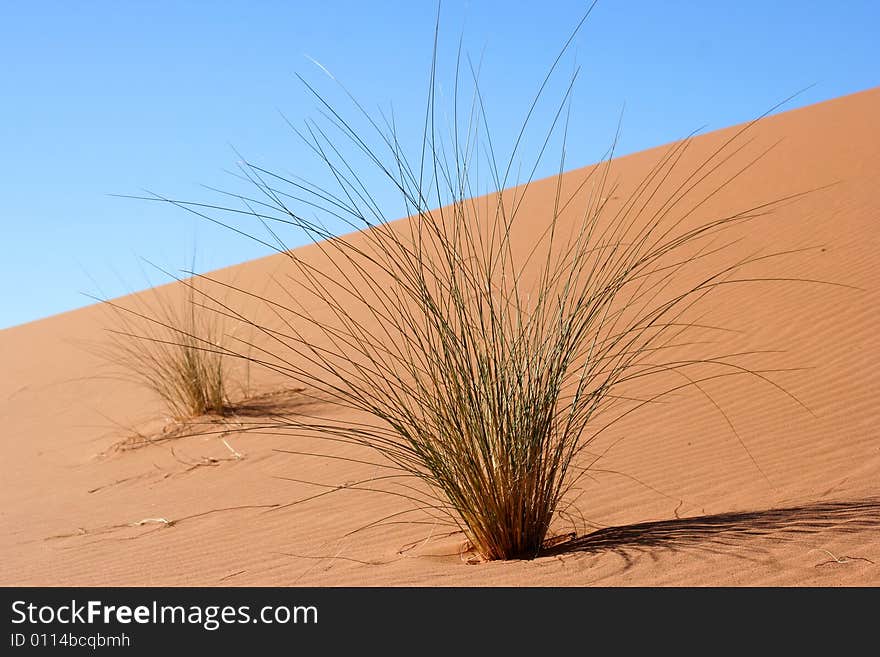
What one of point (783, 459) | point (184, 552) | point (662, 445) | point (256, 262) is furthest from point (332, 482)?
point (256, 262)

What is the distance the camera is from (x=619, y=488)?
192 inches

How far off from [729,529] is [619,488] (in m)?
1.30

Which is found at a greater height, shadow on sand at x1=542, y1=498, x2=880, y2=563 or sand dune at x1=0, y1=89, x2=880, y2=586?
sand dune at x1=0, y1=89, x2=880, y2=586

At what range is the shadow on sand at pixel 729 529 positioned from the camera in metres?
3.41

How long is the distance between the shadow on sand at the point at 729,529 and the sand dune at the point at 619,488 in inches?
0.7

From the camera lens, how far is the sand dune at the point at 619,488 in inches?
131

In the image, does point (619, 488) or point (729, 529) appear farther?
point (619, 488)

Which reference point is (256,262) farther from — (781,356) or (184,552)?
(184,552)

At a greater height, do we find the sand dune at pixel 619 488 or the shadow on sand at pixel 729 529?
the sand dune at pixel 619 488

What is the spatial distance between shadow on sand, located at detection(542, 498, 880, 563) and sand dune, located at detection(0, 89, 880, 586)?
0.05 feet

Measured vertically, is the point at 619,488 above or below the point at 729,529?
above

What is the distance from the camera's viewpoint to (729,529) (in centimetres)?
→ 361

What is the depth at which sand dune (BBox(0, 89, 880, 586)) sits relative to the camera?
3322 mm

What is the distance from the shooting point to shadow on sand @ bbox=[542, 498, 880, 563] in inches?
134
